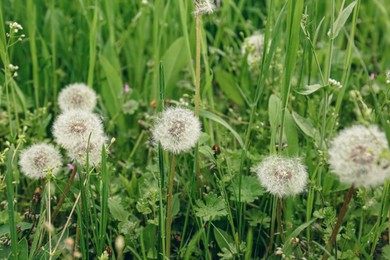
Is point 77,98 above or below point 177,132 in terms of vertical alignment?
above

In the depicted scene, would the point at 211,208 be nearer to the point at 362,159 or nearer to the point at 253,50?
the point at 362,159

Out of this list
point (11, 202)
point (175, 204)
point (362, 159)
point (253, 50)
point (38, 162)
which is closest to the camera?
point (362, 159)

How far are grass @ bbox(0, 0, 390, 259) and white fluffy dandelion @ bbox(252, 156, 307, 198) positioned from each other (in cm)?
13

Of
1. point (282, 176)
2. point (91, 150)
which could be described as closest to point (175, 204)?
point (91, 150)

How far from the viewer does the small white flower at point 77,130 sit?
7.48 feet

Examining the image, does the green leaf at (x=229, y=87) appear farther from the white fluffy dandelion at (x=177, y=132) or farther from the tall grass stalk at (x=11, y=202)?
the tall grass stalk at (x=11, y=202)

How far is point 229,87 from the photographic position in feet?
11.1

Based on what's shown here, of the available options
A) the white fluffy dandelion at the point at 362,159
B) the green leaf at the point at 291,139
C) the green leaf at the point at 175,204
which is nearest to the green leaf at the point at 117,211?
the green leaf at the point at 175,204

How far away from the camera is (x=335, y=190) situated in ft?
8.25

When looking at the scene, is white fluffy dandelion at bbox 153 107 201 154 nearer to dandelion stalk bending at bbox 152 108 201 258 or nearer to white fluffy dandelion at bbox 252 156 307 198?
dandelion stalk bending at bbox 152 108 201 258

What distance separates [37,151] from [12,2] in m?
1.71

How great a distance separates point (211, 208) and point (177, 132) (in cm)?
34

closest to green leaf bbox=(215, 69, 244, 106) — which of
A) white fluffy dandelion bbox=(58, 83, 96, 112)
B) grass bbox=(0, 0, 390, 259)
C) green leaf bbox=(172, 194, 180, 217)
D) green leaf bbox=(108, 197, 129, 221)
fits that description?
grass bbox=(0, 0, 390, 259)

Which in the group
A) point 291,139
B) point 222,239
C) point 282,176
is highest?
point 291,139
